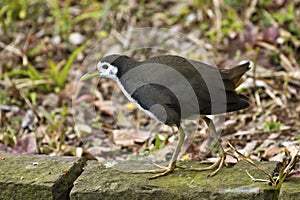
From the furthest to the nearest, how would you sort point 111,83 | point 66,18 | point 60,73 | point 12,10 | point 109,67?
point 12,10
point 66,18
point 111,83
point 60,73
point 109,67

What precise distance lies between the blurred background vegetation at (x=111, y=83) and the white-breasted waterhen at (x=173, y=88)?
780mm

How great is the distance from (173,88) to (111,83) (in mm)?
2236

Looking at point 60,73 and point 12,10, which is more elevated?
point 12,10

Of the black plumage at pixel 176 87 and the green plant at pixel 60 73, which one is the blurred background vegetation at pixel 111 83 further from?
the black plumage at pixel 176 87

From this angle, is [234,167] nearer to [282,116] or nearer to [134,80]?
[134,80]

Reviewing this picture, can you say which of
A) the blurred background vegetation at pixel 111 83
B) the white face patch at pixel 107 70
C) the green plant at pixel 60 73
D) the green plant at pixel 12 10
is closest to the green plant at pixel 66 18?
the blurred background vegetation at pixel 111 83

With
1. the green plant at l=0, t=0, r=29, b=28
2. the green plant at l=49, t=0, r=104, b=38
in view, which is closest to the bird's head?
the green plant at l=49, t=0, r=104, b=38

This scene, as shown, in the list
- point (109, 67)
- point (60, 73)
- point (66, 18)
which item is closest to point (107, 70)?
point (109, 67)

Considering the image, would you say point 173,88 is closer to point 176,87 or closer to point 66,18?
point 176,87

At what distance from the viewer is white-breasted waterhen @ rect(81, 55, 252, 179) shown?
3367mm

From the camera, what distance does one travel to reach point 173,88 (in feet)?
11.1

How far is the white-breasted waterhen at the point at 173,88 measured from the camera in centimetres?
337

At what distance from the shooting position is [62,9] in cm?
645

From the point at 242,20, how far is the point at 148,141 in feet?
6.48
